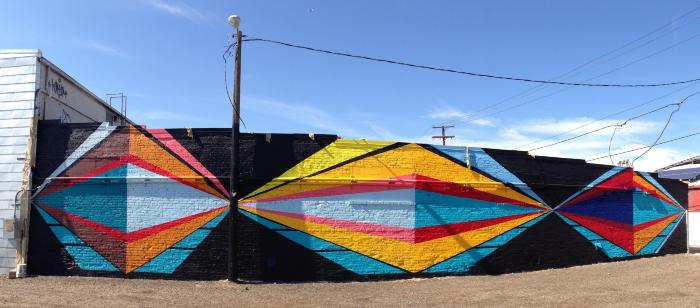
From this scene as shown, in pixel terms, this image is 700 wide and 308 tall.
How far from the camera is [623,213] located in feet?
51.8

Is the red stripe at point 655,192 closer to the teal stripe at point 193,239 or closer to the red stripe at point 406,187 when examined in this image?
the red stripe at point 406,187

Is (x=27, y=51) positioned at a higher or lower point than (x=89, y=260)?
higher

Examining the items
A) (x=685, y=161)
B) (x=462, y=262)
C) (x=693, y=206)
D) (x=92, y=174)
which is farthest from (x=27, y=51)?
(x=685, y=161)

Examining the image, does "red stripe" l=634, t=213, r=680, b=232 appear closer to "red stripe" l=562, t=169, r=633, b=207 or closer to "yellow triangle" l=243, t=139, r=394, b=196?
"red stripe" l=562, t=169, r=633, b=207

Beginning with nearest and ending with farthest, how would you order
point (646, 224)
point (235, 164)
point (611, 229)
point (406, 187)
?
1. point (235, 164)
2. point (406, 187)
3. point (611, 229)
4. point (646, 224)

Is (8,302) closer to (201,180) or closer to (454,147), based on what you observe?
(201,180)

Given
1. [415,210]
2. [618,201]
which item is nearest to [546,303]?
[415,210]

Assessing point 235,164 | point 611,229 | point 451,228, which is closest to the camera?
point 235,164

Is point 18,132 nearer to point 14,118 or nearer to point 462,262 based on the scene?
point 14,118

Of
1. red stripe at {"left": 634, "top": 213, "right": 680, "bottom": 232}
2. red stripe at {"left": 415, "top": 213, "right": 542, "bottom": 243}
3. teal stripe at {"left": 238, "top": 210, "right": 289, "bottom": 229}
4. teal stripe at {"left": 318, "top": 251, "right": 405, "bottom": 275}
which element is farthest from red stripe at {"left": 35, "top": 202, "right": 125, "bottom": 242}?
red stripe at {"left": 634, "top": 213, "right": 680, "bottom": 232}

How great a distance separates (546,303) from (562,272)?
4448mm

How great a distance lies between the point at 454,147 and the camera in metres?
13.1

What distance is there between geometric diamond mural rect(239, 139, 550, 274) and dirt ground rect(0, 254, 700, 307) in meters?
0.73

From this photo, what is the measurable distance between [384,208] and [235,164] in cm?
369
